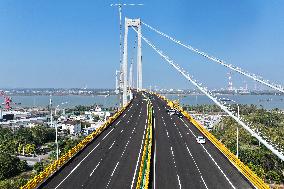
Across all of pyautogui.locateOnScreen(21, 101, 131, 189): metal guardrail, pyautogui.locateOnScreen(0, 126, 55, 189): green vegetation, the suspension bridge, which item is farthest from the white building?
pyautogui.locateOnScreen(21, 101, 131, 189): metal guardrail

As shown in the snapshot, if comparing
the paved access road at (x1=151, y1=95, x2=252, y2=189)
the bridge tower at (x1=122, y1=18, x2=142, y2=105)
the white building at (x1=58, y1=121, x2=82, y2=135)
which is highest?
the bridge tower at (x1=122, y1=18, x2=142, y2=105)

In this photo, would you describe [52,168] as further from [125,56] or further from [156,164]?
[125,56]

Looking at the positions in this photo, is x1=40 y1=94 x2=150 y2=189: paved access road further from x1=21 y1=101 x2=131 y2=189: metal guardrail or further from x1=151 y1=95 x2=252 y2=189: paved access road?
x1=151 y1=95 x2=252 y2=189: paved access road

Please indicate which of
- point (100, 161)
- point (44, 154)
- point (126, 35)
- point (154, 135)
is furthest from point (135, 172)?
point (126, 35)

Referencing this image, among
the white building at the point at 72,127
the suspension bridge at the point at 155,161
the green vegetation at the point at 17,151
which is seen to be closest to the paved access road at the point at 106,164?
the suspension bridge at the point at 155,161

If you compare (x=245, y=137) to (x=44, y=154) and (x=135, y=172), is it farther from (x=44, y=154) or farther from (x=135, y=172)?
(x=135, y=172)

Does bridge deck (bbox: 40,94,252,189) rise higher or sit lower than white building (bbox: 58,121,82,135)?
higher
